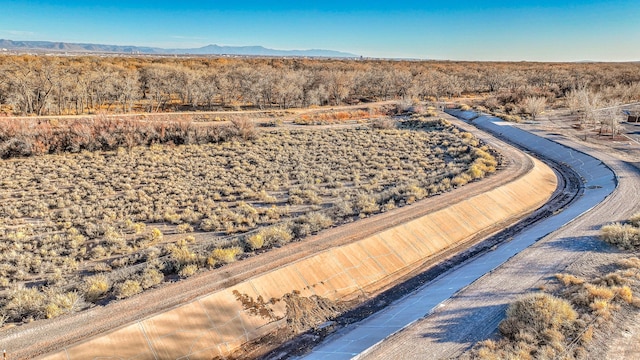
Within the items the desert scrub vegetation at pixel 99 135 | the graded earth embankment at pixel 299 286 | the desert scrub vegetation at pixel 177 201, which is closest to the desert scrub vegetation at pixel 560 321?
the graded earth embankment at pixel 299 286

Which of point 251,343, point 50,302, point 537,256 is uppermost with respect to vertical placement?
point 537,256

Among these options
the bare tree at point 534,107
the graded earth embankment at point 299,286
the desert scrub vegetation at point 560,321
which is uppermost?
the bare tree at point 534,107

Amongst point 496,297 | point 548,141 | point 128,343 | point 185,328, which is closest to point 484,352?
point 496,297

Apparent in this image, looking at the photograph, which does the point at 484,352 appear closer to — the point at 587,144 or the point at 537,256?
the point at 537,256

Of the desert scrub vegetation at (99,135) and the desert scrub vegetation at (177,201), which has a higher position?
the desert scrub vegetation at (99,135)

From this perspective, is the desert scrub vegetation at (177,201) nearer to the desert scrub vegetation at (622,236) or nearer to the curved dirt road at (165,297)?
the curved dirt road at (165,297)

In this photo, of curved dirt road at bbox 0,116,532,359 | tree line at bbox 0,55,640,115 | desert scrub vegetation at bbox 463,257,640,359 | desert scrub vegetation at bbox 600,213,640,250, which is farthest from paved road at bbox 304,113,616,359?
tree line at bbox 0,55,640,115
